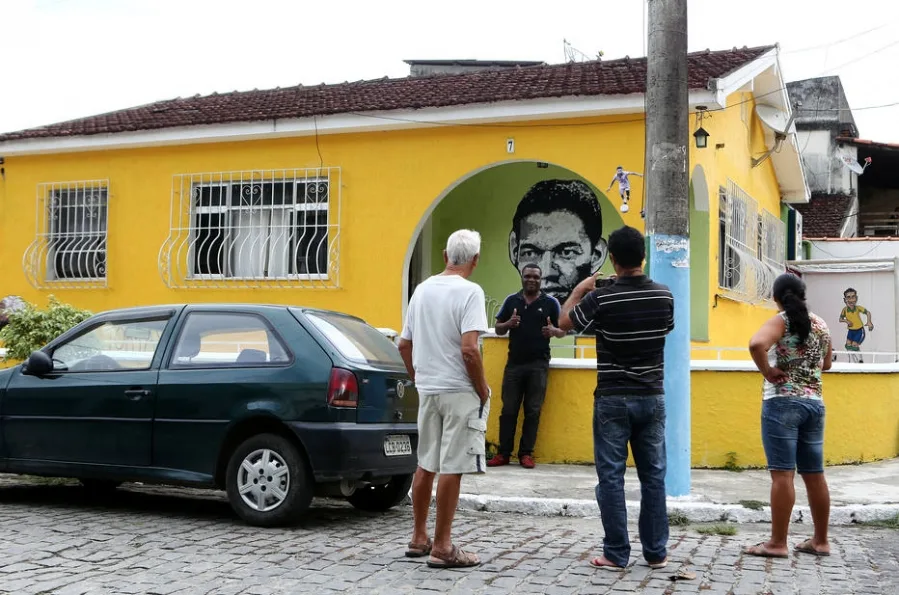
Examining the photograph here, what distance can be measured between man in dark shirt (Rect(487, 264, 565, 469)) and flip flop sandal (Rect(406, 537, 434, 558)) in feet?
12.0

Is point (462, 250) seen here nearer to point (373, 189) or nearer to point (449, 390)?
point (449, 390)

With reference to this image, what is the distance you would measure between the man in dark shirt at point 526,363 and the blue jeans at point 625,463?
385 cm

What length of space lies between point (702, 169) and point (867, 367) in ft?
10.5

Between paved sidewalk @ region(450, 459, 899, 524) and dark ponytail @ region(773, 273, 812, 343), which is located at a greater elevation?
dark ponytail @ region(773, 273, 812, 343)

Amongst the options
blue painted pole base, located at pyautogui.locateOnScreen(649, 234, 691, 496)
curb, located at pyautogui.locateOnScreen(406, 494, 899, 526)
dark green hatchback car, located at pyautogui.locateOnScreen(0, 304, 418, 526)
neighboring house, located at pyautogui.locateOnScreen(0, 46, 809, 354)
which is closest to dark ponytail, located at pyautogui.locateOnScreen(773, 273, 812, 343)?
blue painted pole base, located at pyautogui.locateOnScreen(649, 234, 691, 496)

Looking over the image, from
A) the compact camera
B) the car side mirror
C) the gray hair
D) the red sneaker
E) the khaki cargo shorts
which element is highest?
the gray hair

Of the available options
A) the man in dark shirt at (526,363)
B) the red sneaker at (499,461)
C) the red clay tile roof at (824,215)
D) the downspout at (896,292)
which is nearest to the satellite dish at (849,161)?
the red clay tile roof at (824,215)

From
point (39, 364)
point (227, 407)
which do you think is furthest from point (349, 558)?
point (39, 364)

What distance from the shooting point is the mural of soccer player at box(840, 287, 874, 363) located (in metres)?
16.0

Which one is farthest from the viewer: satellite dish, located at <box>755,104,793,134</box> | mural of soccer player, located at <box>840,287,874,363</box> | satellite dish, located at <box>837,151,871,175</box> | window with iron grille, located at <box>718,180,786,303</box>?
satellite dish, located at <box>837,151,871,175</box>

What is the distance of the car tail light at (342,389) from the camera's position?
6.55m

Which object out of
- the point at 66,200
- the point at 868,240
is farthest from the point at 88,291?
the point at 868,240

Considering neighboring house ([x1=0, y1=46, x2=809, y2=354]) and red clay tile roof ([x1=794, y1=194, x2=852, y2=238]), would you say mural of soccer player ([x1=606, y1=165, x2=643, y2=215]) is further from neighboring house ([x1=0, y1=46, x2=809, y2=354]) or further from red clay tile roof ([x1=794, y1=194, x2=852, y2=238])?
red clay tile roof ([x1=794, y1=194, x2=852, y2=238])

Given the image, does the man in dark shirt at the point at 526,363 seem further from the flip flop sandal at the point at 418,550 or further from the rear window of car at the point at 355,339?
the flip flop sandal at the point at 418,550
